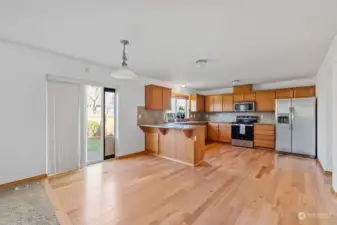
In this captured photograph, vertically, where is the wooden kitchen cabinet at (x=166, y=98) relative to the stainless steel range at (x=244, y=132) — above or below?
above

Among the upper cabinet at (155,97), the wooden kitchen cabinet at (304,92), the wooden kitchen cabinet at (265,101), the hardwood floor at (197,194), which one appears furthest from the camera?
the wooden kitchen cabinet at (265,101)

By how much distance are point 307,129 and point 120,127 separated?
5.21 metres

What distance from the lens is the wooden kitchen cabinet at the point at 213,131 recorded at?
7457mm

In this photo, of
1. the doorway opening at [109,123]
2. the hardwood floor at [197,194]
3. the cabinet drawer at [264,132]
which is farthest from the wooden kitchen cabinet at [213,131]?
the doorway opening at [109,123]

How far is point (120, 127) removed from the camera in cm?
497

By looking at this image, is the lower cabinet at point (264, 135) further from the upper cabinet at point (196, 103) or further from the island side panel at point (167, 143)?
the island side panel at point (167, 143)

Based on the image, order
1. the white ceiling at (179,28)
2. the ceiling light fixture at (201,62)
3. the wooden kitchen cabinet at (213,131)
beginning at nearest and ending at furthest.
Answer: the white ceiling at (179,28), the ceiling light fixture at (201,62), the wooden kitchen cabinet at (213,131)

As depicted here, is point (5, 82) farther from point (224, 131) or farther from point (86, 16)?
point (224, 131)

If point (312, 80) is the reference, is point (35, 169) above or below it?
below

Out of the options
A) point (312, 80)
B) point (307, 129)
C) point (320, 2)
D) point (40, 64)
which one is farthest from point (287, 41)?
point (40, 64)

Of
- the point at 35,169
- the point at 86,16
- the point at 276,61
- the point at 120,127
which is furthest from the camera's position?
the point at 120,127

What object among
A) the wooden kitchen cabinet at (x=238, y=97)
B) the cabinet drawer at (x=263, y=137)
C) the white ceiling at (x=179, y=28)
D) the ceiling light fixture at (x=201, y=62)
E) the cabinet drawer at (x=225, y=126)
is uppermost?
the white ceiling at (x=179, y=28)

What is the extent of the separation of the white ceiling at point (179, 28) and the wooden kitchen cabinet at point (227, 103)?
3.34 m

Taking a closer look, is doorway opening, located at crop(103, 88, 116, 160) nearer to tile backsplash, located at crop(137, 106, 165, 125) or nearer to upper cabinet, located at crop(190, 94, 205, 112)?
tile backsplash, located at crop(137, 106, 165, 125)
